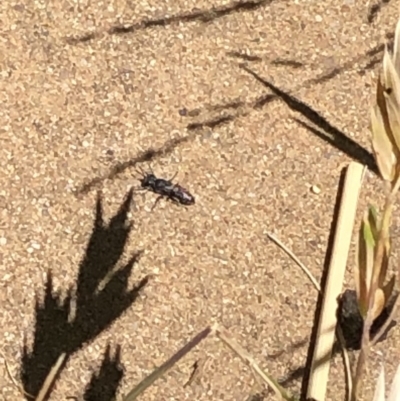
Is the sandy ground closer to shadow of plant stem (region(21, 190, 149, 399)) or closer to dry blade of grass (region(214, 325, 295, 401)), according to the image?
shadow of plant stem (region(21, 190, 149, 399))

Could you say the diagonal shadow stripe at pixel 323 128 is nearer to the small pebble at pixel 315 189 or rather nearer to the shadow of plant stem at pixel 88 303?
the small pebble at pixel 315 189

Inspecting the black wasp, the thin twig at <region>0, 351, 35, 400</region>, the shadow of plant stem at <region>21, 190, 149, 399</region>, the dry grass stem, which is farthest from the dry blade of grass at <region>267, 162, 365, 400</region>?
the thin twig at <region>0, 351, 35, 400</region>

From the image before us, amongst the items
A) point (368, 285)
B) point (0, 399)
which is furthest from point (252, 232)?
point (368, 285)

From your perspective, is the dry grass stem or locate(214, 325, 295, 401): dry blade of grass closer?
locate(214, 325, 295, 401): dry blade of grass

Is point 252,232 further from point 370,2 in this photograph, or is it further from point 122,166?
point 370,2

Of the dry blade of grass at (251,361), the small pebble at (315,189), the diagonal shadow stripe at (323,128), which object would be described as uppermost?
the diagonal shadow stripe at (323,128)

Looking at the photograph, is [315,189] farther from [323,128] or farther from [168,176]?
[168,176]

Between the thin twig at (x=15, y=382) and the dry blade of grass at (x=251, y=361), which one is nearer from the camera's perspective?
the dry blade of grass at (x=251, y=361)

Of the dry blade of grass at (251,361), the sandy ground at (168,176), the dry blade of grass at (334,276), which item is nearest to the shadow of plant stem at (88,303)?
the sandy ground at (168,176)

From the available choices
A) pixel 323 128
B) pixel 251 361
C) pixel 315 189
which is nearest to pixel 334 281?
pixel 315 189
